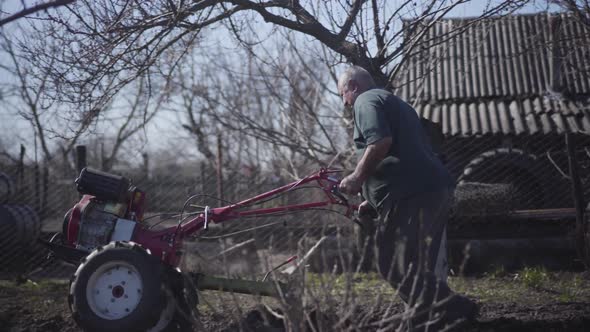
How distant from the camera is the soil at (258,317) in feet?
A: 15.0

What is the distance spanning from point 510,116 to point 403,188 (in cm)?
651

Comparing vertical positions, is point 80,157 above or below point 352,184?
above

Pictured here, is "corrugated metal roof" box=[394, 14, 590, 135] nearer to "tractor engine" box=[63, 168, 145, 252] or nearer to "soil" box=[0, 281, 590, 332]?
"soil" box=[0, 281, 590, 332]

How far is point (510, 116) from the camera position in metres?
10.0

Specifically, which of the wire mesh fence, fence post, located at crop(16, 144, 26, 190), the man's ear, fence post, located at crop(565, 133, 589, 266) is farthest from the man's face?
fence post, located at crop(16, 144, 26, 190)

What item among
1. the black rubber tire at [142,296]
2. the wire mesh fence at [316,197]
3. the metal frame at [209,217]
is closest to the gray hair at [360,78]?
the metal frame at [209,217]

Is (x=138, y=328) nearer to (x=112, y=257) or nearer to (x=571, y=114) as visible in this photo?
(x=112, y=257)

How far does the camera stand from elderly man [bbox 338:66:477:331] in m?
3.99

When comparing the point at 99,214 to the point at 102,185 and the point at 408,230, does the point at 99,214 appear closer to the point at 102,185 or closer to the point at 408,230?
the point at 102,185

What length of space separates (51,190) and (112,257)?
564cm

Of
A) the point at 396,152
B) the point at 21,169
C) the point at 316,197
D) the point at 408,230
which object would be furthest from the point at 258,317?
the point at 21,169

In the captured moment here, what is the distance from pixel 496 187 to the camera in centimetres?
714

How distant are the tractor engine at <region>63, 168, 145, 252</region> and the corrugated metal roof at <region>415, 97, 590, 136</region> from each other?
595 centimetres

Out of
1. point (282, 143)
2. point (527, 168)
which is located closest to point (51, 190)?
point (282, 143)
